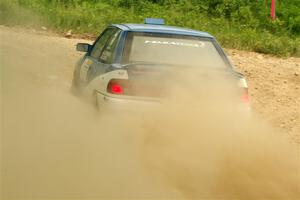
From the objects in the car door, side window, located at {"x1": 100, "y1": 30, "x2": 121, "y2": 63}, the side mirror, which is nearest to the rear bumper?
the car door

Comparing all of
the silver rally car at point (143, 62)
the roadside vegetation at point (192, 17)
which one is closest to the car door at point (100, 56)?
the silver rally car at point (143, 62)

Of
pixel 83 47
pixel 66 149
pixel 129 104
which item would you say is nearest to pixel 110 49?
Result: pixel 83 47

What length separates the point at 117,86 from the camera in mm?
6875

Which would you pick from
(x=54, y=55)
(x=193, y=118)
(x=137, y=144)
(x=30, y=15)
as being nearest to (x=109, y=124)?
(x=137, y=144)

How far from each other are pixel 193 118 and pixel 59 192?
1.85m

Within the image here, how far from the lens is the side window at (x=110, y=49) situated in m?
7.66

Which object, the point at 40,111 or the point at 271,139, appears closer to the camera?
the point at 271,139

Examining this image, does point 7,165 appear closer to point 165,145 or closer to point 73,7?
point 165,145

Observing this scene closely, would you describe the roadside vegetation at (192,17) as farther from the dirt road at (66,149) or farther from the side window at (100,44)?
the side window at (100,44)

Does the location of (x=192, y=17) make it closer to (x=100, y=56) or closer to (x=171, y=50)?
(x=100, y=56)

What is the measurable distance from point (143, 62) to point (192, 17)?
1560 cm

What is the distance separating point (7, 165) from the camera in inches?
245

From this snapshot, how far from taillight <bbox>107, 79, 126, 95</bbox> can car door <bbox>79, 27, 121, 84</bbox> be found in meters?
0.48

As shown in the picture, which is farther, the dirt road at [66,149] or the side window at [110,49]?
the side window at [110,49]
